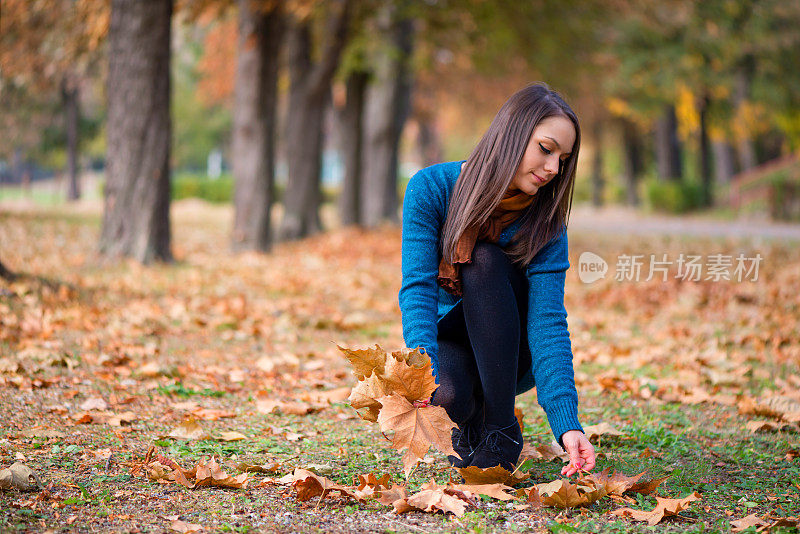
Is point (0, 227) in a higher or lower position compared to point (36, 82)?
lower

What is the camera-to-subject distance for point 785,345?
538cm

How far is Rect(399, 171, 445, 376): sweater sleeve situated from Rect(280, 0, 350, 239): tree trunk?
10.4 m

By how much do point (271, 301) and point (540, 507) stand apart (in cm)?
459

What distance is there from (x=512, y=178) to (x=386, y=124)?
46.9ft

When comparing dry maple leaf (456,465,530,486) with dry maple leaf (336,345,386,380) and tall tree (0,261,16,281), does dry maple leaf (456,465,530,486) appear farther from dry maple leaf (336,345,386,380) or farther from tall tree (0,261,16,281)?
tall tree (0,261,16,281)

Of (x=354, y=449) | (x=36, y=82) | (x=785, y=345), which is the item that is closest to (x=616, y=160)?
(x=36, y=82)

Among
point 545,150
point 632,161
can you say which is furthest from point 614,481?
point 632,161

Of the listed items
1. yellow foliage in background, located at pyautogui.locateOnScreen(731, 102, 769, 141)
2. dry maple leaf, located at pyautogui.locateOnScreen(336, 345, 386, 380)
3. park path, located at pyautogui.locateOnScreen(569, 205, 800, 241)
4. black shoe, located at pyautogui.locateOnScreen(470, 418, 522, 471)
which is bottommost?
black shoe, located at pyautogui.locateOnScreen(470, 418, 522, 471)

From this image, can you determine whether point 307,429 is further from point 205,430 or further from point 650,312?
point 650,312

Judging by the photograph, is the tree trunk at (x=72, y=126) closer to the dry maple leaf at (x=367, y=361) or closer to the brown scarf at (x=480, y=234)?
the brown scarf at (x=480, y=234)

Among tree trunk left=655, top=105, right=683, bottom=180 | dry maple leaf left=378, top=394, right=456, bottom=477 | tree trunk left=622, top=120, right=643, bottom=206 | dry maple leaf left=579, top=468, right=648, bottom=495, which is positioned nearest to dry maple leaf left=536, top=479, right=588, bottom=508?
dry maple leaf left=579, top=468, right=648, bottom=495

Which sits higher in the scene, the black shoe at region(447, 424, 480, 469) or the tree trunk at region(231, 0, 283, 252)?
the tree trunk at region(231, 0, 283, 252)

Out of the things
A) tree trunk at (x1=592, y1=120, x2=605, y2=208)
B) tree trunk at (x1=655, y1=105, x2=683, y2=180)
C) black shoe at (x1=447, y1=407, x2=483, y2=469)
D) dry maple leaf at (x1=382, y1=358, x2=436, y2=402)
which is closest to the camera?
dry maple leaf at (x1=382, y1=358, x2=436, y2=402)

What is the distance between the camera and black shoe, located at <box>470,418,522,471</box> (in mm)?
2588
